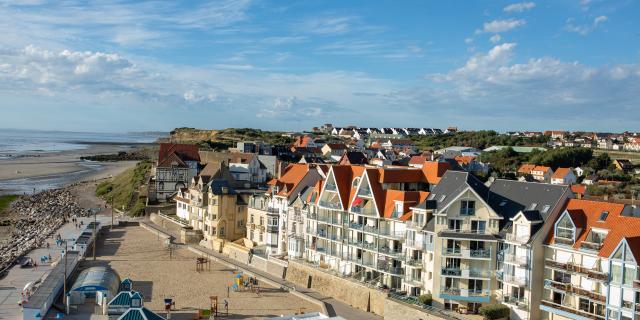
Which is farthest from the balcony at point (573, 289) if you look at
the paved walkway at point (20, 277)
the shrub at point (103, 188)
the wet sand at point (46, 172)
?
the wet sand at point (46, 172)

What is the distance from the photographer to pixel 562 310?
30.1 m

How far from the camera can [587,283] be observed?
2938 cm

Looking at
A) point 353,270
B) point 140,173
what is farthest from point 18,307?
point 140,173

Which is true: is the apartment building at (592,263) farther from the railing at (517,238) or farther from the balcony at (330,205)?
the balcony at (330,205)

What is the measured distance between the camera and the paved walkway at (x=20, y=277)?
35984mm

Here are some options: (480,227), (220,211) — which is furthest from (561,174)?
(480,227)

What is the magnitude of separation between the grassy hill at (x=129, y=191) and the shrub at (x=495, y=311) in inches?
2057

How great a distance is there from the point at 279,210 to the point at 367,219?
11337 millimetres

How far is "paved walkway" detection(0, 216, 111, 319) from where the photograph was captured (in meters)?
36.0

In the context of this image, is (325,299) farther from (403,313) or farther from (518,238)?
(518,238)

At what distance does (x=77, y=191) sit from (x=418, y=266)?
7464cm

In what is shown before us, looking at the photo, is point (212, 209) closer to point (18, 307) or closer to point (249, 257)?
point (249, 257)

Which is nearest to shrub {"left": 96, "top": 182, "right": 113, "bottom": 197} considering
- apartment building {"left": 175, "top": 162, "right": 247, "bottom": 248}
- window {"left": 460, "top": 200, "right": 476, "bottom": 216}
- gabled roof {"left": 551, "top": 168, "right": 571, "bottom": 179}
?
apartment building {"left": 175, "top": 162, "right": 247, "bottom": 248}

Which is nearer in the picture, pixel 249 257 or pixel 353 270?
pixel 353 270
